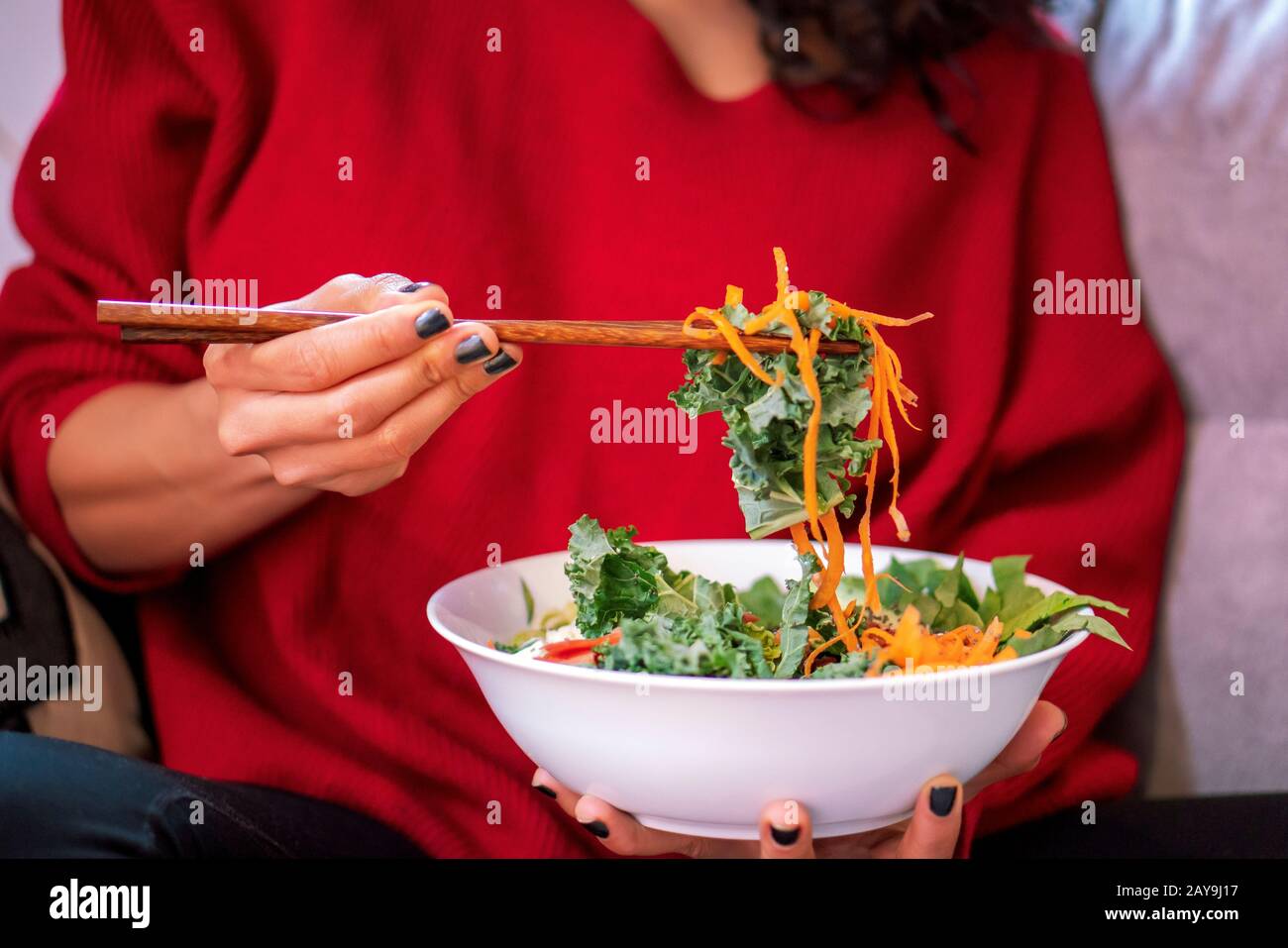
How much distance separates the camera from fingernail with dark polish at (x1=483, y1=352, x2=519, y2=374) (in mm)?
711

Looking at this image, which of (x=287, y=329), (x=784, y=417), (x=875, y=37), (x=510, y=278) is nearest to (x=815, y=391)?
(x=784, y=417)

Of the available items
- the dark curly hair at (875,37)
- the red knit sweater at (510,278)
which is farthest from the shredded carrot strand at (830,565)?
the dark curly hair at (875,37)

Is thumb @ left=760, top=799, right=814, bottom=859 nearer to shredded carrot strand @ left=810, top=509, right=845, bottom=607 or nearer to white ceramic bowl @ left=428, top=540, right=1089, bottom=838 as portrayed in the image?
white ceramic bowl @ left=428, top=540, right=1089, bottom=838

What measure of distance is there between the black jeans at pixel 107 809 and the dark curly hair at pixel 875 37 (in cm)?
91

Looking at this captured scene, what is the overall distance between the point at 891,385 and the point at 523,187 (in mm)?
559

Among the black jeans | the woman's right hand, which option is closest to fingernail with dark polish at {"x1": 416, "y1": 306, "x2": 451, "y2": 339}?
the woman's right hand

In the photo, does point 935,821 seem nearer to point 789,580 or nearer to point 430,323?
point 789,580

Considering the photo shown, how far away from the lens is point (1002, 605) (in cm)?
85

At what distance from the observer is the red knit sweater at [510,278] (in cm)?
107

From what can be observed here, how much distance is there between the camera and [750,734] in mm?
618

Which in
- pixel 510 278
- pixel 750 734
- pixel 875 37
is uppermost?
pixel 875 37

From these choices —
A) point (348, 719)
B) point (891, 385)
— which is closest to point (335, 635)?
point (348, 719)

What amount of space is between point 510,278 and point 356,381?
47 cm

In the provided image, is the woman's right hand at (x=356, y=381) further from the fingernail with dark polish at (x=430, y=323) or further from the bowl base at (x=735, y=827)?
the bowl base at (x=735, y=827)
